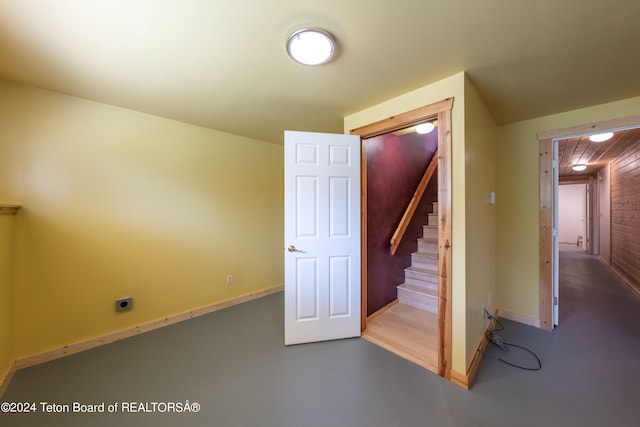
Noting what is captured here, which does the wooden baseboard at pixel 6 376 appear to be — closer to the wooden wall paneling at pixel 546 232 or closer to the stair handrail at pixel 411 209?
the stair handrail at pixel 411 209

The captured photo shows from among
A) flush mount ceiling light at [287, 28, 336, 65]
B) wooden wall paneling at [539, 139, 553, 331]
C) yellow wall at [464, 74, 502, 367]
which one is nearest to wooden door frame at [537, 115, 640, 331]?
wooden wall paneling at [539, 139, 553, 331]

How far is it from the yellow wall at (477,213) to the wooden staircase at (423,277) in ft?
1.95

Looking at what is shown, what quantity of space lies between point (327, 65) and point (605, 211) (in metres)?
7.36

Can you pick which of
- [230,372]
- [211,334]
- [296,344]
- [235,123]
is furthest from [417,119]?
[211,334]

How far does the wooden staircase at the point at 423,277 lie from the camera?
281 cm

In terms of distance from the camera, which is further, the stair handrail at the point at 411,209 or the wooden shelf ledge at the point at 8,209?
the stair handrail at the point at 411,209

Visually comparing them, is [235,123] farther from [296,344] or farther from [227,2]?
[296,344]

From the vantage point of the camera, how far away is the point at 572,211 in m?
8.09

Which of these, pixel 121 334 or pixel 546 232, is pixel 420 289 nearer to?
pixel 546 232

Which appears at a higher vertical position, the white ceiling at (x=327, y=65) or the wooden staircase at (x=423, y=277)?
the white ceiling at (x=327, y=65)

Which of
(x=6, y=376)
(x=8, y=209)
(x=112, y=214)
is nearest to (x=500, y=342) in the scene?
(x=112, y=214)

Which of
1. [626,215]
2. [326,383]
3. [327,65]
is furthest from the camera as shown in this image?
[626,215]

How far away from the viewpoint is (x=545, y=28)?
1.23 m

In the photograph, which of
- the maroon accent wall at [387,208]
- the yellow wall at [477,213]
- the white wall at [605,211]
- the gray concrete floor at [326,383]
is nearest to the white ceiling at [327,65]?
A: the yellow wall at [477,213]
